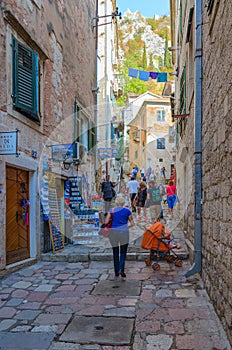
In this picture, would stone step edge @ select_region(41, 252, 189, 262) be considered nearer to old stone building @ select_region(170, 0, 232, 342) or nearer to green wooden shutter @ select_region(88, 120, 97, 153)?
old stone building @ select_region(170, 0, 232, 342)

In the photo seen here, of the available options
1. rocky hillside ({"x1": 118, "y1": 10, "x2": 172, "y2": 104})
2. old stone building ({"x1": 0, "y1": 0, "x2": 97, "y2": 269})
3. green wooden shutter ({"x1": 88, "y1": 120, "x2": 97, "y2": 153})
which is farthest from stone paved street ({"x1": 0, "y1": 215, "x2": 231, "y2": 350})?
rocky hillside ({"x1": 118, "y1": 10, "x2": 172, "y2": 104})

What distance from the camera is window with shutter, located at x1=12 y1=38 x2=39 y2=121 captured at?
655 centimetres

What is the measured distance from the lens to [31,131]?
7.36 metres

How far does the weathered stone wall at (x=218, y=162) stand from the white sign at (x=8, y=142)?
118 inches

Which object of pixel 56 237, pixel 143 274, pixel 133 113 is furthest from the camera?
pixel 133 113

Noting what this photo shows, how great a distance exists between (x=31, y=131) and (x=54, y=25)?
3.20m

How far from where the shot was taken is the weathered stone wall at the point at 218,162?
3527 millimetres

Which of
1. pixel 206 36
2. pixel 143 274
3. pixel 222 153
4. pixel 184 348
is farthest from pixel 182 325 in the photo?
pixel 206 36

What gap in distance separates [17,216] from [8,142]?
179cm

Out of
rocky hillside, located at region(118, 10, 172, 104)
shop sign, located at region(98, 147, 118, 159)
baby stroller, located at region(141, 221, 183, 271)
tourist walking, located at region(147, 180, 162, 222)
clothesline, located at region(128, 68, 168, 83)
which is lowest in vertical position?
baby stroller, located at region(141, 221, 183, 271)

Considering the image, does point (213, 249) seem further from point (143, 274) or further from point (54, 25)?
point (54, 25)

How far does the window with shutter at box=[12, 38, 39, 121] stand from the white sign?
88cm

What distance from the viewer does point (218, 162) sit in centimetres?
415

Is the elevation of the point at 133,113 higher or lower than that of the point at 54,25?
higher
